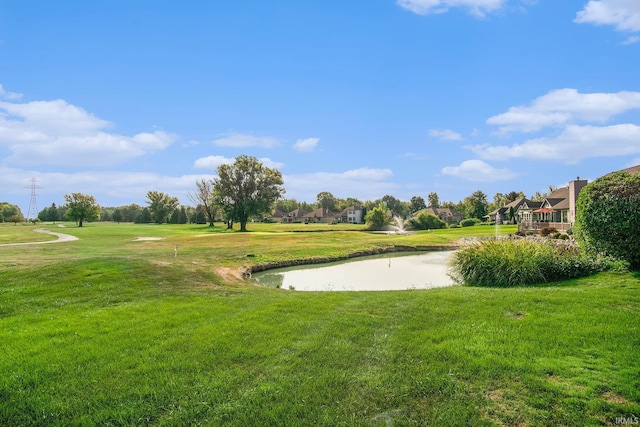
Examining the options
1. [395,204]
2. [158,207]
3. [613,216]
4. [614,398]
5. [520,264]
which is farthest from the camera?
[395,204]

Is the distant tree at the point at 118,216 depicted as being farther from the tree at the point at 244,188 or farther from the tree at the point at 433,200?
the tree at the point at 433,200

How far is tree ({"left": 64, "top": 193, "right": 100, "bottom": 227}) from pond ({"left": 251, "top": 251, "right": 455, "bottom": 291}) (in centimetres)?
5128

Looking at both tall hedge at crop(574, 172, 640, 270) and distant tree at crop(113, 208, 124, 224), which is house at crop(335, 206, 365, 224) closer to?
distant tree at crop(113, 208, 124, 224)

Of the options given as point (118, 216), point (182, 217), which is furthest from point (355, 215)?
point (118, 216)

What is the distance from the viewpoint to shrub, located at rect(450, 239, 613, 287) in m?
10.8

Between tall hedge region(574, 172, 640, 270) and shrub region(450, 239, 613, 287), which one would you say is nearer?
tall hedge region(574, 172, 640, 270)

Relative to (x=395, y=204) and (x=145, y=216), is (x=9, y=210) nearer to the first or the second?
(x=145, y=216)

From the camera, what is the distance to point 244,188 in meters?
53.7

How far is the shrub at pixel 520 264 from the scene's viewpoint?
10795mm

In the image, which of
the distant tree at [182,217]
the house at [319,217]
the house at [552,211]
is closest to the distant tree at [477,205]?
the house at [552,211]

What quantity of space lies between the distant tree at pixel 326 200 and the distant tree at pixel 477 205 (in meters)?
48.4

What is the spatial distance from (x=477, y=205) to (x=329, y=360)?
80.9 metres

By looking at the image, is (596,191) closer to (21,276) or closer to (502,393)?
(502,393)

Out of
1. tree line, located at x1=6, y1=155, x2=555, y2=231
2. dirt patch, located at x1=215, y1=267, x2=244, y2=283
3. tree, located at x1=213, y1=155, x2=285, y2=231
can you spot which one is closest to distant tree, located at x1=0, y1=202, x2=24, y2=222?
tree line, located at x1=6, y1=155, x2=555, y2=231
